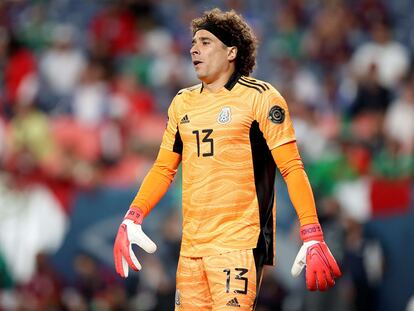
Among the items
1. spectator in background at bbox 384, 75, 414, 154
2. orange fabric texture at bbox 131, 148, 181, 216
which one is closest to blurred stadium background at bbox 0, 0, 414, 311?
spectator in background at bbox 384, 75, 414, 154

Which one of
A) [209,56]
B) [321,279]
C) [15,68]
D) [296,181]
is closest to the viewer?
[321,279]

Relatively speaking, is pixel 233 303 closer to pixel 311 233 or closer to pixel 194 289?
pixel 194 289

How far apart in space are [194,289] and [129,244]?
49cm

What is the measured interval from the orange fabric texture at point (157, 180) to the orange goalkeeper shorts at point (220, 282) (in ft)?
1.58

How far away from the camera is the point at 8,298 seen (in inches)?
467

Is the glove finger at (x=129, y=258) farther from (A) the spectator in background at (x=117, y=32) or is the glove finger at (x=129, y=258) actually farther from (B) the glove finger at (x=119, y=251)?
(A) the spectator in background at (x=117, y=32)

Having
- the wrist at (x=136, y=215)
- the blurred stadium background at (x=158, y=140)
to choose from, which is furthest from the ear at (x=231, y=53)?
the blurred stadium background at (x=158, y=140)

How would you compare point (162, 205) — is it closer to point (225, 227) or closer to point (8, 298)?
point (8, 298)

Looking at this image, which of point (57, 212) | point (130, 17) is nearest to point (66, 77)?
point (130, 17)

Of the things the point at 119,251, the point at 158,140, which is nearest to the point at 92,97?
the point at 158,140

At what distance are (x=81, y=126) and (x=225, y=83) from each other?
7.10m

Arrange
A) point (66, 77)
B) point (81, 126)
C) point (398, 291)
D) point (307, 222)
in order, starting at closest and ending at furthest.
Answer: point (307, 222)
point (398, 291)
point (81, 126)
point (66, 77)

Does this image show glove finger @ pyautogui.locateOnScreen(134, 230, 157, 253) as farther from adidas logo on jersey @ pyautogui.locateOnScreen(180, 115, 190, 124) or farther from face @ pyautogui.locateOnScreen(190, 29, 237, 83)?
face @ pyautogui.locateOnScreen(190, 29, 237, 83)

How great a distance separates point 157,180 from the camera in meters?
6.43
